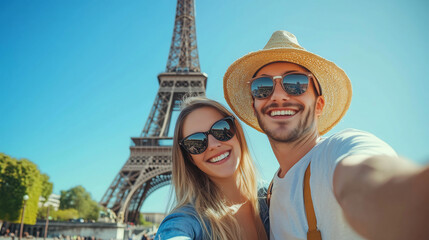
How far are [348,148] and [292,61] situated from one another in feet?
3.43

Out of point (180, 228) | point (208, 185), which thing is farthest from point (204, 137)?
point (180, 228)

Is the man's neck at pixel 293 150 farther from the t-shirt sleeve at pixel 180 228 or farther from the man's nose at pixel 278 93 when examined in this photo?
the t-shirt sleeve at pixel 180 228

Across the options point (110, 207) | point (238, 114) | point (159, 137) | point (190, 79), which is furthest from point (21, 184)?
point (238, 114)

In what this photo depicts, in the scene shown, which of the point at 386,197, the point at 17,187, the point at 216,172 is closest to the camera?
the point at 386,197

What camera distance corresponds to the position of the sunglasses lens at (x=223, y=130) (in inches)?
88.1

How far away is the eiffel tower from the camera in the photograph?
25.4 metres

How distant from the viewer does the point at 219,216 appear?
1.86 meters

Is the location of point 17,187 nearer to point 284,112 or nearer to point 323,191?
point 284,112

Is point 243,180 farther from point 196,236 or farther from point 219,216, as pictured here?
point 196,236

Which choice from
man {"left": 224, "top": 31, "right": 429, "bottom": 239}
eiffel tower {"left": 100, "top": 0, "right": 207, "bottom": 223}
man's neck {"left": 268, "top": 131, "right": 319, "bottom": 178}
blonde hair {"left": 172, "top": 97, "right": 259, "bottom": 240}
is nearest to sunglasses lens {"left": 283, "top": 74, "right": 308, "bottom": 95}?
man {"left": 224, "top": 31, "right": 429, "bottom": 239}

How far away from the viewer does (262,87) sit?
1870mm

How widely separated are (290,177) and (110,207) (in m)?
26.3

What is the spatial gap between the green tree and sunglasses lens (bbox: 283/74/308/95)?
176 feet

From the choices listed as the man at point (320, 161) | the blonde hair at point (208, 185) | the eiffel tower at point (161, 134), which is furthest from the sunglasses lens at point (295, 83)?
the eiffel tower at point (161, 134)
